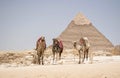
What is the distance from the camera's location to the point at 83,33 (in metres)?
167

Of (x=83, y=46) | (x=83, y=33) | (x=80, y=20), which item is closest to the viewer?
(x=83, y=46)

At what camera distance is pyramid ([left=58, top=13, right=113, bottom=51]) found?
158500mm

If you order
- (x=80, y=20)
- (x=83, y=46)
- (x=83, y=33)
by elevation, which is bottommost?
(x=83, y=46)

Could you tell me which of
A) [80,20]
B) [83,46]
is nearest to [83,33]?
[80,20]

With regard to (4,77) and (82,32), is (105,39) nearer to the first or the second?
(82,32)

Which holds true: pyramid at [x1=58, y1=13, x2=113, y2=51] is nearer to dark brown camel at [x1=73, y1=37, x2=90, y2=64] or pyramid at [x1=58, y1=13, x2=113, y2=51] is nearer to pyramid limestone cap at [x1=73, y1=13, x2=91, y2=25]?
pyramid limestone cap at [x1=73, y1=13, x2=91, y2=25]

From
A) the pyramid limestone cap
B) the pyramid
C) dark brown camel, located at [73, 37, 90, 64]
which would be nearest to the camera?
dark brown camel, located at [73, 37, 90, 64]

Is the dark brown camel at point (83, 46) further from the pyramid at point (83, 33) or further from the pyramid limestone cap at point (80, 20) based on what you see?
the pyramid limestone cap at point (80, 20)

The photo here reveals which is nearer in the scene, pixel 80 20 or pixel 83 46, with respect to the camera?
pixel 83 46

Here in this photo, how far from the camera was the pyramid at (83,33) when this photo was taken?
158 m

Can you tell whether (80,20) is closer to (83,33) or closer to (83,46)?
(83,33)

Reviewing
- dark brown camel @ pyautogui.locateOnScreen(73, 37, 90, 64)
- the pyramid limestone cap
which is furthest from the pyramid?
dark brown camel @ pyautogui.locateOnScreen(73, 37, 90, 64)

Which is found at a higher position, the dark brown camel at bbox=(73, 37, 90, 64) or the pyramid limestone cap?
the pyramid limestone cap

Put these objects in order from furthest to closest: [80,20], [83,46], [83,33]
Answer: [80,20] → [83,33] → [83,46]
